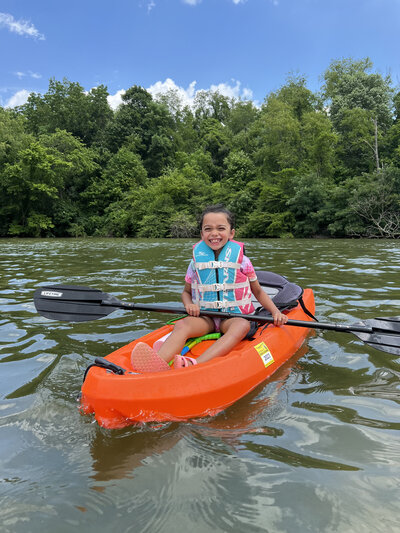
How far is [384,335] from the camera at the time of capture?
8.45 feet

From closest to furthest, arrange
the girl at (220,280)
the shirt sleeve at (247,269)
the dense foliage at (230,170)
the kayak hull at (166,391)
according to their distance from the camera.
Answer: the kayak hull at (166,391)
the girl at (220,280)
the shirt sleeve at (247,269)
the dense foliage at (230,170)

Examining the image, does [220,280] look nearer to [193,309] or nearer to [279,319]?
[193,309]

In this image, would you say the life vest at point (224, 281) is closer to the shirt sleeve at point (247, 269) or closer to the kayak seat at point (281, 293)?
the shirt sleeve at point (247, 269)

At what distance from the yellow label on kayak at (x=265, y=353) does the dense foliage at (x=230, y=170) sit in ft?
54.3

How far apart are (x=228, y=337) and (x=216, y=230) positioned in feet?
2.51

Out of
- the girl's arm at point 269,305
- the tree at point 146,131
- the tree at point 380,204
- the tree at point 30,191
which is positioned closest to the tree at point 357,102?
the tree at point 380,204

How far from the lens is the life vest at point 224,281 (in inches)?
107

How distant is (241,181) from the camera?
→ 83.8ft

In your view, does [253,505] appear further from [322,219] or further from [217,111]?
[217,111]

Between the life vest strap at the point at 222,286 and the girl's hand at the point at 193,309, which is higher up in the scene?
the life vest strap at the point at 222,286

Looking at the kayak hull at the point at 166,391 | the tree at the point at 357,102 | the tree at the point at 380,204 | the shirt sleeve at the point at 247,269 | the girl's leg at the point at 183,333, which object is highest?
the tree at the point at 357,102

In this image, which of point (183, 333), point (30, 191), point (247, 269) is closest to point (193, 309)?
point (183, 333)

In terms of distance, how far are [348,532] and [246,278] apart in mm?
1753

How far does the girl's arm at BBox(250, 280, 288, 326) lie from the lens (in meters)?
2.66
